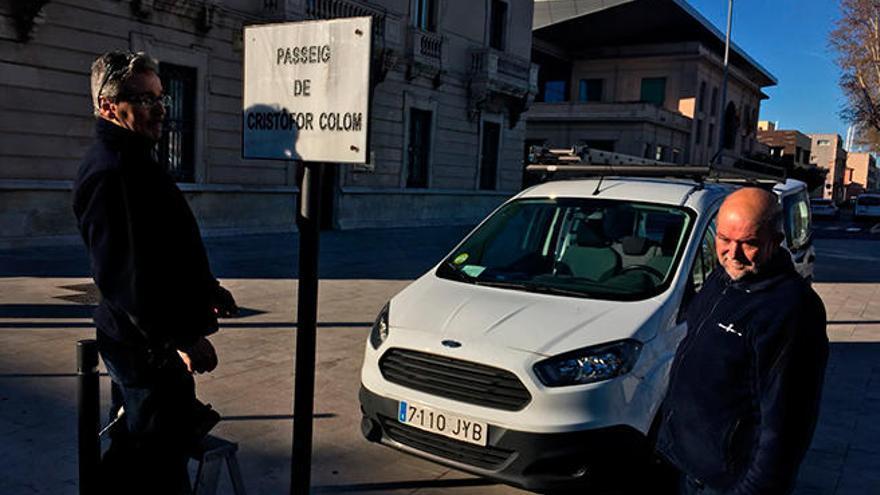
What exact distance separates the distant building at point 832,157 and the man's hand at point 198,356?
357 ft

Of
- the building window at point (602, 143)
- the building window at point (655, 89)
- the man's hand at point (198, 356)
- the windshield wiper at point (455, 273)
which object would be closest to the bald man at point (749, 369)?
the man's hand at point (198, 356)

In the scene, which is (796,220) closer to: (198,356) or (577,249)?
(577,249)

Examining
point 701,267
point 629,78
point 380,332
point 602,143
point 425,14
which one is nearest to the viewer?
point 380,332

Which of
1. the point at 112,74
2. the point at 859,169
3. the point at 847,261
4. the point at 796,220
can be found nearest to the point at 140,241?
the point at 112,74

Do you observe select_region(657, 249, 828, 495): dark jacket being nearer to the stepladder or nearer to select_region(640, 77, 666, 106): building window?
the stepladder

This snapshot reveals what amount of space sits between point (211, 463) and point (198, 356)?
49 centimetres

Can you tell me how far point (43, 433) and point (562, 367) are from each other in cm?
310

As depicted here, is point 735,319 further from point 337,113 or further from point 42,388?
point 42,388

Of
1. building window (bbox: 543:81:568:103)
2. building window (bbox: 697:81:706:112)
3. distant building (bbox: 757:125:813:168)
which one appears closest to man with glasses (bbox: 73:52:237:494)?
building window (bbox: 697:81:706:112)

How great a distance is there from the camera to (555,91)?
48.0m

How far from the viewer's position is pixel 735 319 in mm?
1974

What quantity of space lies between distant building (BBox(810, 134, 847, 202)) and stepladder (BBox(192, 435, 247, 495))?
10844 centimetres

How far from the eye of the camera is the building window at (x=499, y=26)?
24.7 m

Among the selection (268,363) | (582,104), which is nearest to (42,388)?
(268,363)
